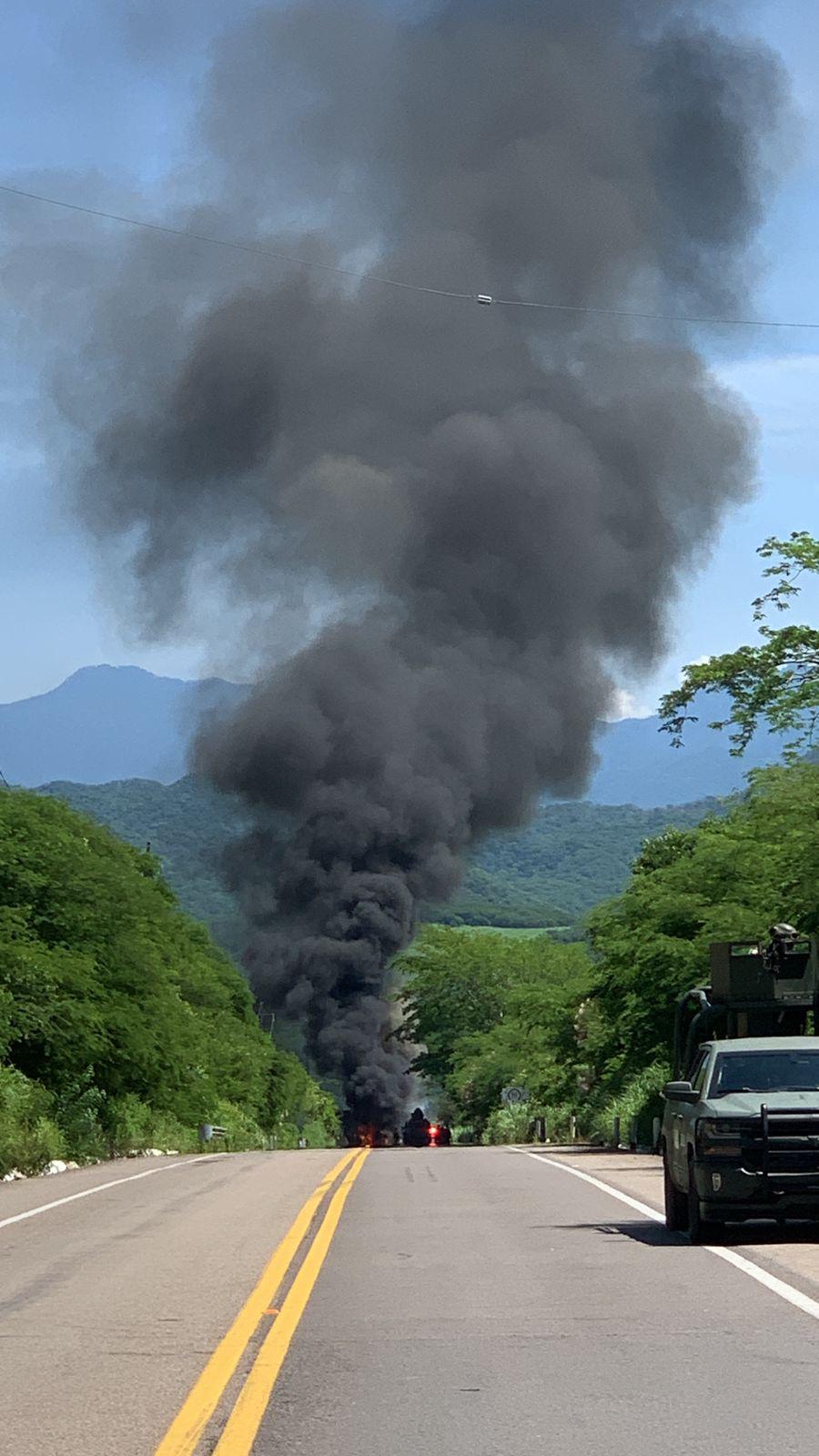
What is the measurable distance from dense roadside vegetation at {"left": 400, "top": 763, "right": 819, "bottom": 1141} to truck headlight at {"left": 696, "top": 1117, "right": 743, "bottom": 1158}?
14092mm

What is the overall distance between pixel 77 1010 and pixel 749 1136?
24.1 m

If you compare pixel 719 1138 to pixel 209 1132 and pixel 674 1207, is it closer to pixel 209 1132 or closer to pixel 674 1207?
pixel 674 1207

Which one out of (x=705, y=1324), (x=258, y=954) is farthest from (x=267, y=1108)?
(x=705, y=1324)

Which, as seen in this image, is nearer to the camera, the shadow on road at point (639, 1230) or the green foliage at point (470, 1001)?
the shadow on road at point (639, 1230)

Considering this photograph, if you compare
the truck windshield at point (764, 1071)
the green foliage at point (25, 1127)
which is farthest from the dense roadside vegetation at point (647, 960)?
the truck windshield at point (764, 1071)

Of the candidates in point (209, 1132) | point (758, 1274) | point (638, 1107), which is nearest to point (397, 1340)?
point (758, 1274)

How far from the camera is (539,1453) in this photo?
20.1 feet

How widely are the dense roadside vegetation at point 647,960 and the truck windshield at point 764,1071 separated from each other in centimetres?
1290

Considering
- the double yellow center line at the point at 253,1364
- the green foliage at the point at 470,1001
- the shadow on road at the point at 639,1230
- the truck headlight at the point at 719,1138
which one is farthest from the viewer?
the green foliage at the point at 470,1001

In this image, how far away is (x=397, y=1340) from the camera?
8.78 m

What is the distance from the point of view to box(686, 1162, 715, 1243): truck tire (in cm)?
1273

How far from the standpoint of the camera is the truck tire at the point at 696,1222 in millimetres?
12734

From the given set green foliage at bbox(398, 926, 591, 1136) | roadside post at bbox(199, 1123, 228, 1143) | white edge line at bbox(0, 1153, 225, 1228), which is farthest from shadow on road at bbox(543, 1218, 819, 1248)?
green foliage at bbox(398, 926, 591, 1136)

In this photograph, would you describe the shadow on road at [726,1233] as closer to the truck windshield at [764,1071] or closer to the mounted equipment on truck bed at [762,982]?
the truck windshield at [764,1071]
